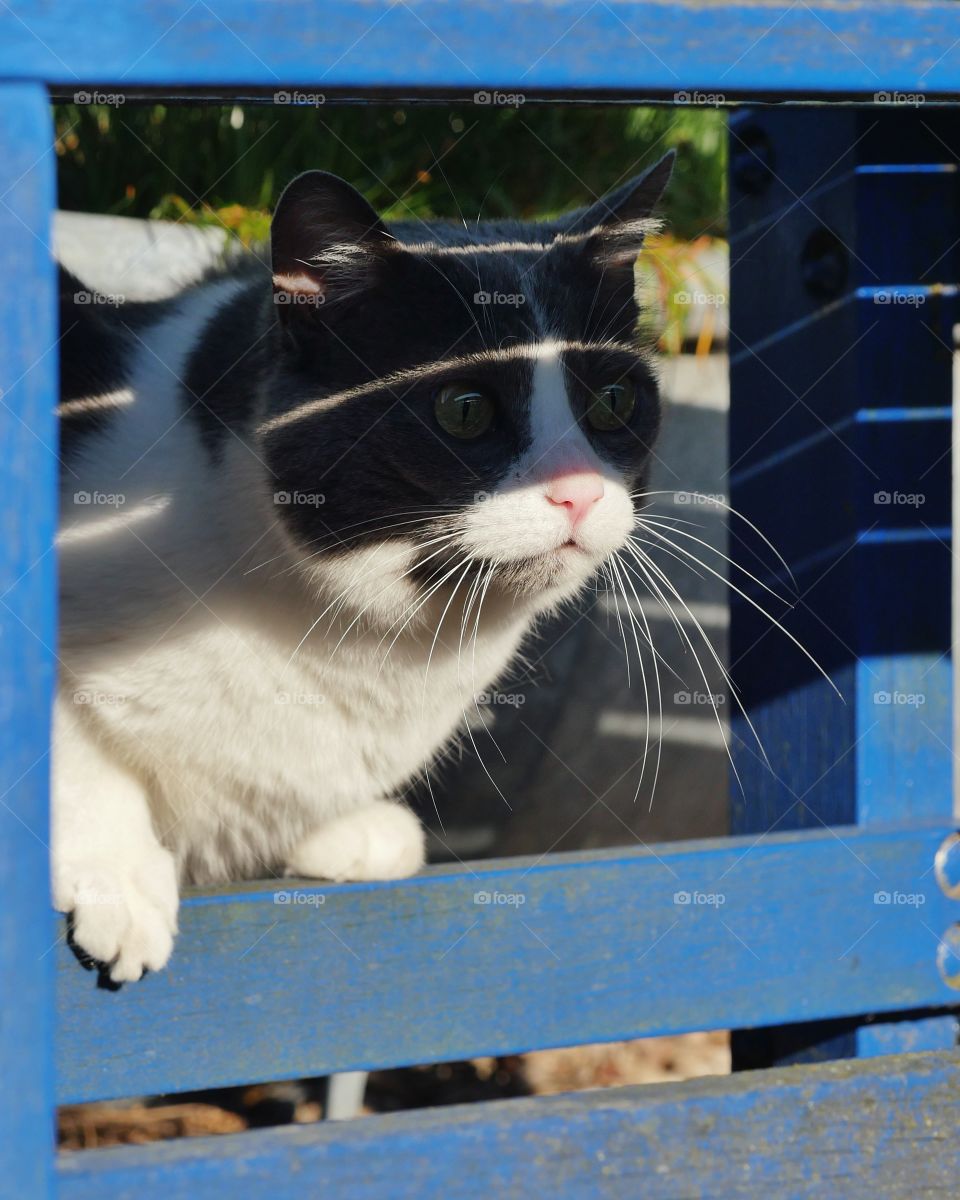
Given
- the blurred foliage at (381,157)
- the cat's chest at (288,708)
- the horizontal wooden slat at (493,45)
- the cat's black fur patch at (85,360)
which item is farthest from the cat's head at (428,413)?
the blurred foliage at (381,157)

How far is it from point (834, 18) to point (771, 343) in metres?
0.77

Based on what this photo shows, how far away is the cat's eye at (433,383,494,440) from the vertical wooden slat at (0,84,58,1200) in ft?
1.72

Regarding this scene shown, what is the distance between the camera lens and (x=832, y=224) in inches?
59.8

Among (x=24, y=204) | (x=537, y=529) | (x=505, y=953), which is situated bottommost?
(x=505, y=953)

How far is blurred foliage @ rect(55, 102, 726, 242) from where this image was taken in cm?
261

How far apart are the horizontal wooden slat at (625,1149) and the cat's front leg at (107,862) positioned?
0.62ft

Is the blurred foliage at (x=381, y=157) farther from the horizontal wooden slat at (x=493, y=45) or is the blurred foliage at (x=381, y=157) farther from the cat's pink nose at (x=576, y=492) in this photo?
the horizontal wooden slat at (x=493, y=45)

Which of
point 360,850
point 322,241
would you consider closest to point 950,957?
point 360,850

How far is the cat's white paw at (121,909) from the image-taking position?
3.54 feet

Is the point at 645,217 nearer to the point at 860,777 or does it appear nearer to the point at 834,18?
the point at 834,18

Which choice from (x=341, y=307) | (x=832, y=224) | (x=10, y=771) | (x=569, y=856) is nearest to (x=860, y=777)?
(x=569, y=856)

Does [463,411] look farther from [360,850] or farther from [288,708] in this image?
[360,850]

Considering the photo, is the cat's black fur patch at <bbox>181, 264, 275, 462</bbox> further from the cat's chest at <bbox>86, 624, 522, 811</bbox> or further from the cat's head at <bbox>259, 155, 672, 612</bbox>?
the cat's chest at <bbox>86, 624, 522, 811</bbox>

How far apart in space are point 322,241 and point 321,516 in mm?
276
